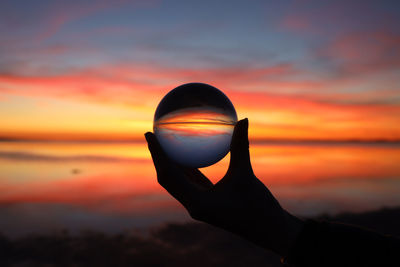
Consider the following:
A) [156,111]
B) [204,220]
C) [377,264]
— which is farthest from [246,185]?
[156,111]

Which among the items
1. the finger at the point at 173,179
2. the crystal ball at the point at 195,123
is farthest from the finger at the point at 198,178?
the finger at the point at 173,179

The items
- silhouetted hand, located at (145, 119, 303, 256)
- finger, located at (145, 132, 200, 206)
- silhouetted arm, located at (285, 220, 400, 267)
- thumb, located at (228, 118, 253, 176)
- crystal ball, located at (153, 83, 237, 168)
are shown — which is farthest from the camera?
crystal ball, located at (153, 83, 237, 168)

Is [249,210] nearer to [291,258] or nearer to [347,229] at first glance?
[291,258]

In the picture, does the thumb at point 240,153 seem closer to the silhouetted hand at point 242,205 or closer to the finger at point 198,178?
the silhouetted hand at point 242,205

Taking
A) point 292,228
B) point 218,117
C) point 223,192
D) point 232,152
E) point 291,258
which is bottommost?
point 291,258

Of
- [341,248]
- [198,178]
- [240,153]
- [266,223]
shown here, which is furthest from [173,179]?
[341,248]

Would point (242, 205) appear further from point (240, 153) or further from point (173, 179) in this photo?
point (173, 179)

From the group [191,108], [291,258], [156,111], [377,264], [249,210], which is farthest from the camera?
[156,111]

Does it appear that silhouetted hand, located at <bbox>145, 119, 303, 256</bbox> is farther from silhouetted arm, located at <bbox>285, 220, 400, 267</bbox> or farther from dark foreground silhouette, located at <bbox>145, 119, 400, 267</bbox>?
silhouetted arm, located at <bbox>285, 220, 400, 267</bbox>

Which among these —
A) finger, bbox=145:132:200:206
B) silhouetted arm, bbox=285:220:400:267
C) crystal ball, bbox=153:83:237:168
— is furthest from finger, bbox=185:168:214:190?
silhouetted arm, bbox=285:220:400:267
